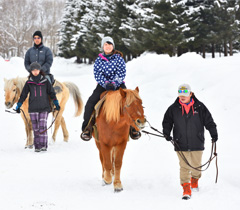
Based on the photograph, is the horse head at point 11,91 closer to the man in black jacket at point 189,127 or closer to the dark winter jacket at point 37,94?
the dark winter jacket at point 37,94

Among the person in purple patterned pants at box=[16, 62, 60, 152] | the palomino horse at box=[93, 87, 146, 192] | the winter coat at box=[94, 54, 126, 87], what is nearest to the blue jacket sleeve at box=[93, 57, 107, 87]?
the winter coat at box=[94, 54, 126, 87]

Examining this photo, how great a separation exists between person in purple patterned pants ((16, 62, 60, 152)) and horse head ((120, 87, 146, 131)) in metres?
3.60

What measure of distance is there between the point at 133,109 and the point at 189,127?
89 centimetres

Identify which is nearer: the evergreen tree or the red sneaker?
the red sneaker

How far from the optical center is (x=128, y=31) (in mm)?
28734

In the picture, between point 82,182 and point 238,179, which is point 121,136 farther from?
point 238,179

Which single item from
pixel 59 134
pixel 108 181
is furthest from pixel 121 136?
pixel 59 134

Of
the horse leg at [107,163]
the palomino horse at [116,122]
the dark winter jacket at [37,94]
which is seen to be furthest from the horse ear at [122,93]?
the dark winter jacket at [37,94]

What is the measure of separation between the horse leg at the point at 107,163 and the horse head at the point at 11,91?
152 inches

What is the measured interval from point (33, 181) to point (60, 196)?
3.24ft

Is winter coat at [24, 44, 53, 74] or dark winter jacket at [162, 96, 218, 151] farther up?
winter coat at [24, 44, 53, 74]

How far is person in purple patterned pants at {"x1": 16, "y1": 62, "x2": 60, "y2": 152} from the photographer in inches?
300

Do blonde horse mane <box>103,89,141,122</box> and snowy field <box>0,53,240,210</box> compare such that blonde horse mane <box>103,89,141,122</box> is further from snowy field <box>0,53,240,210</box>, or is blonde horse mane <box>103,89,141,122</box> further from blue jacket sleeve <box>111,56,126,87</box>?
snowy field <box>0,53,240,210</box>

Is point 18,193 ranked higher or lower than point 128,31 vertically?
lower
